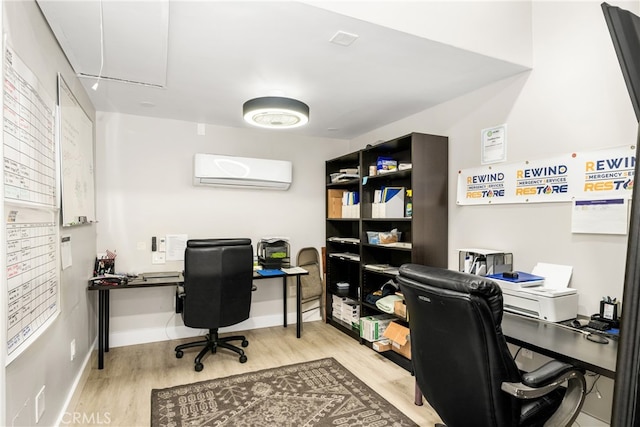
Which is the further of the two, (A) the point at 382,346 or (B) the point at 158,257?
(B) the point at 158,257

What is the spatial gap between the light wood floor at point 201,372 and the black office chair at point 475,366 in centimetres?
85

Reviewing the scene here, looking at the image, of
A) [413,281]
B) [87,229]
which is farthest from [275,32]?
[87,229]

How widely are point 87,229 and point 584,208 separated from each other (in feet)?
12.4

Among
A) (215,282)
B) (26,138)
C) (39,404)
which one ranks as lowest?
(39,404)

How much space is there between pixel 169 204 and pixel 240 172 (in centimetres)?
84

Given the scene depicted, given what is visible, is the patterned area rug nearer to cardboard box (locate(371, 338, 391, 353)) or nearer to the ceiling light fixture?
cardboard box (locate(371, 338, 391, 353))

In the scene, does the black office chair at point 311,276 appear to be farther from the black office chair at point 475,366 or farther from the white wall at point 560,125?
the black office chair at point 475,366

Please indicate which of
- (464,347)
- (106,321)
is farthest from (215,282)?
(464,347)

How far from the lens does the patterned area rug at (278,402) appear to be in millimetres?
2283

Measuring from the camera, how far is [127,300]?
362 centimetres

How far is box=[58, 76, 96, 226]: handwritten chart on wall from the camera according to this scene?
7.27ft

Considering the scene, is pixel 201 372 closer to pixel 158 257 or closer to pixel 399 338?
pixel 158 257

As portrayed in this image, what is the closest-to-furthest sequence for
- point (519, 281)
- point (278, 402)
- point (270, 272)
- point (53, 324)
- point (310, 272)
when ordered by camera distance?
point (53, 324)
point (519, 281)
point (278, 402)
point (270, 272)
point (310, 272)

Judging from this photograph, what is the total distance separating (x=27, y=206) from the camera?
5.22 ft
